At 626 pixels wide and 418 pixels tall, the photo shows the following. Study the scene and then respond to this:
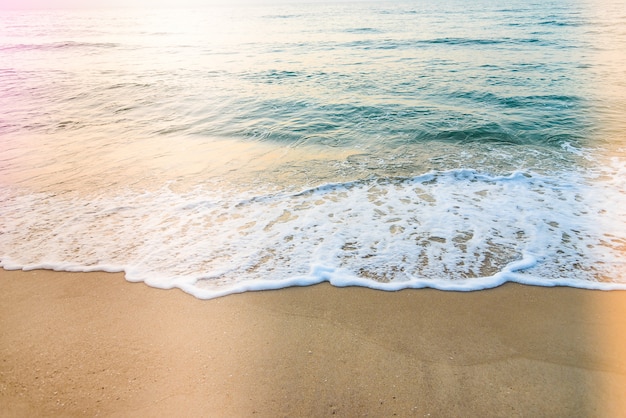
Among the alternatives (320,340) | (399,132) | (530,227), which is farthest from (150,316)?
(399,132)

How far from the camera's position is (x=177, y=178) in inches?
236

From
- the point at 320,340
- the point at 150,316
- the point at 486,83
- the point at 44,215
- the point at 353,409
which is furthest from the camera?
the point at 486,83

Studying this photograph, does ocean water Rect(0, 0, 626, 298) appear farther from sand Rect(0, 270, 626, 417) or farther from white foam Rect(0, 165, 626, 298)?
sand Rect(0, 270, 626, 417)

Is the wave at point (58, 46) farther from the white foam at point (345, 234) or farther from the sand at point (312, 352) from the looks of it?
the sand at point (312, 352)

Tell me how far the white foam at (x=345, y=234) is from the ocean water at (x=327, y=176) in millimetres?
21

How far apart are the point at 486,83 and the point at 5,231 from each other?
12.0 meters

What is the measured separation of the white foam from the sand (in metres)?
0.25

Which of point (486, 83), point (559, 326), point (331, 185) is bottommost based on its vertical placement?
point (486, 83)

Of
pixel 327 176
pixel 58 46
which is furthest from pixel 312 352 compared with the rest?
pixel 58 46

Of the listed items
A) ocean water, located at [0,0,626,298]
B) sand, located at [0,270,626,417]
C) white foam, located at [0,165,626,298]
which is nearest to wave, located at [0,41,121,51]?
ocean water, located at [0,0,626,298]

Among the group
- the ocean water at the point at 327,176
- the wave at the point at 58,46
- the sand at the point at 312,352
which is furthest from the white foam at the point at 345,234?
the wave at the point at 58,46

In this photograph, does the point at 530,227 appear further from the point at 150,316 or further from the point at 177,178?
the point at 177,178

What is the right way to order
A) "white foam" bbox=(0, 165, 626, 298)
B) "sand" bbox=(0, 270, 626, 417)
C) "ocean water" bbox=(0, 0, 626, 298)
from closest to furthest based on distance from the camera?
"sand" bbox=(0, 270, 626, 417)
"white foam" bbox=(0, 165, 626, 298)
"ocean water" bbox=(0, 0, 626, 298)

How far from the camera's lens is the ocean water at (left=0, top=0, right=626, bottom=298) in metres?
3.85
